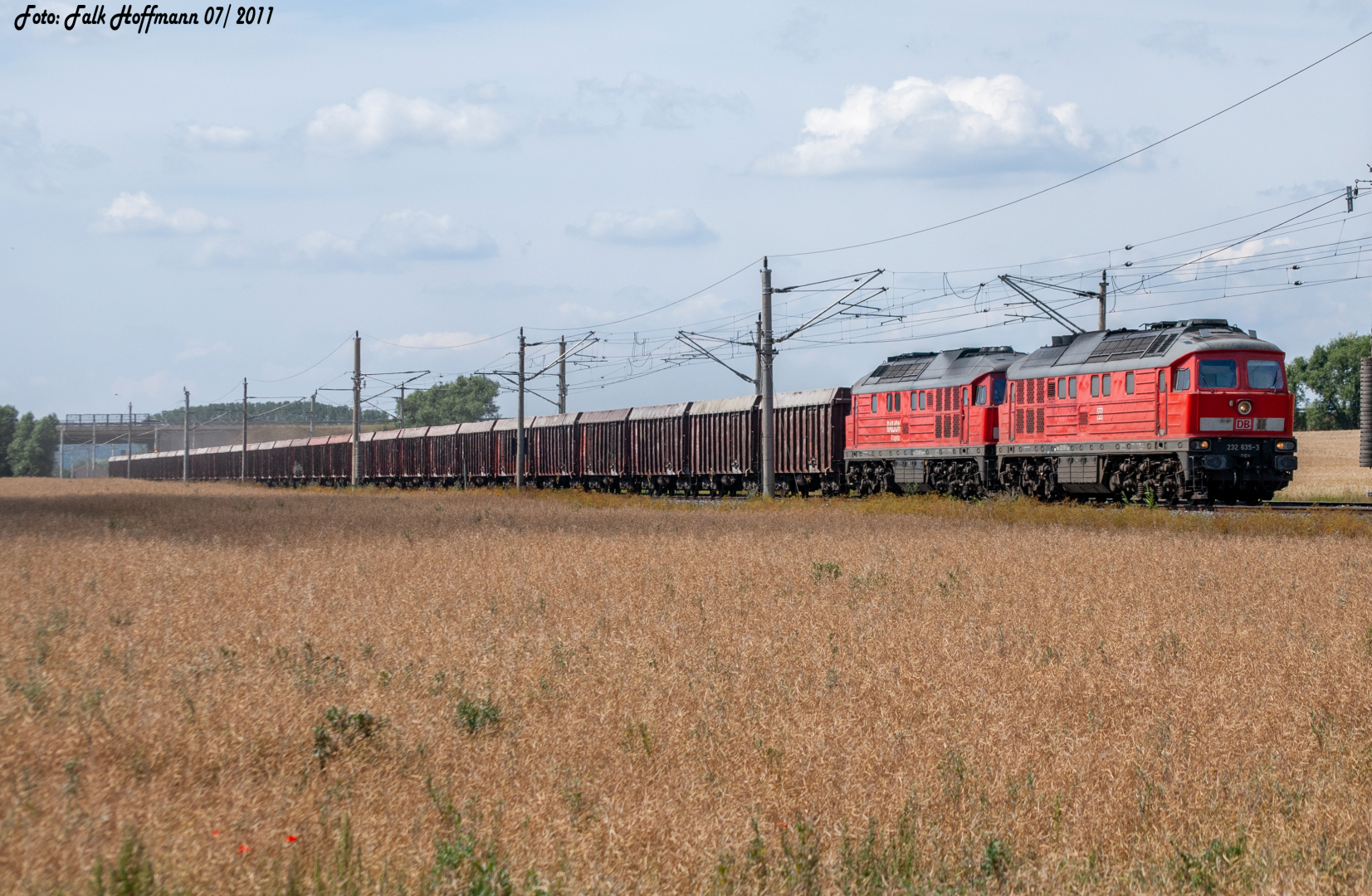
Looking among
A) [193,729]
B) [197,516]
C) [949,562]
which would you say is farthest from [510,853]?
[197,516]

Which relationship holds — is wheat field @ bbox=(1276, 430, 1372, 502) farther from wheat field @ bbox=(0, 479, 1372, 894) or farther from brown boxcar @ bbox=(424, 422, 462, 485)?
brown boxcar @ bbox=(424, 422, 462, 485)

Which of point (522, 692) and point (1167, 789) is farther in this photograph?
point (522, 692)

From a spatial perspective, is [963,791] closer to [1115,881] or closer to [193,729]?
[1115,881]

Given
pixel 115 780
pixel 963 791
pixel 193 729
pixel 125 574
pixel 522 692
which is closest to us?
pixel 115 780

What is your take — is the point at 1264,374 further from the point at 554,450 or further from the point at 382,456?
the point at 382,456

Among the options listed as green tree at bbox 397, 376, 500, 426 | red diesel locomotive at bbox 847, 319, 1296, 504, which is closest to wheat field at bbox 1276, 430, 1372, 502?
red diesel locomotive at bbox 847, 319, 1296, 504

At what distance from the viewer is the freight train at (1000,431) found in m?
25.1

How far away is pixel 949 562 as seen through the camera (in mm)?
15797

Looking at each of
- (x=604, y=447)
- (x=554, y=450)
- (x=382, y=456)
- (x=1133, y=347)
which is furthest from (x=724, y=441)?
(x=382, y=456)

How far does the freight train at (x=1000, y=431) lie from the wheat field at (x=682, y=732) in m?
11.9

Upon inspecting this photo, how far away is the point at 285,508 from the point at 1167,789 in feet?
97.5

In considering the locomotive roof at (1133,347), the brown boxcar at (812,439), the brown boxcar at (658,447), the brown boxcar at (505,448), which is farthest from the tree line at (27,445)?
the locomotive roof at (1133,347)

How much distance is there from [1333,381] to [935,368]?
112740 millimetres

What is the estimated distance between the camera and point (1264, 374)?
25.4 metres
